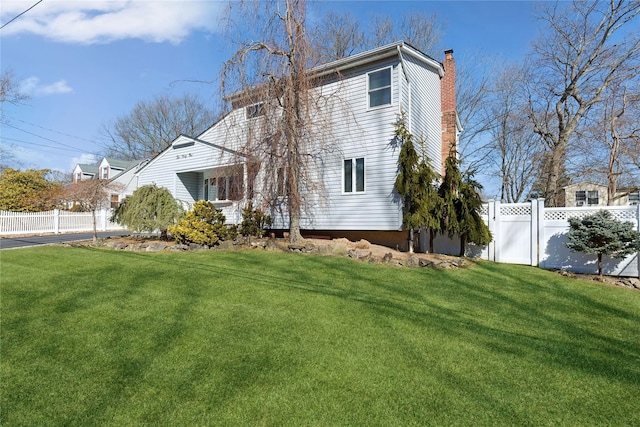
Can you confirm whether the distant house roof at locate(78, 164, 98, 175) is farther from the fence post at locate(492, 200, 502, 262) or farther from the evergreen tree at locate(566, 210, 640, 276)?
the evergreen tree at locate(566, 210, 640, 276)

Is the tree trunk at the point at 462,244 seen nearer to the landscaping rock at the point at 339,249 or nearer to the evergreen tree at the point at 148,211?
the landscaping rock at the point at 339,249

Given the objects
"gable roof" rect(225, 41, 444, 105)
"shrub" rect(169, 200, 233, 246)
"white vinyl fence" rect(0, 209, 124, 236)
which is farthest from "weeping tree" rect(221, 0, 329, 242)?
"white vinyl fence" rect(0, 209, 124, 236)

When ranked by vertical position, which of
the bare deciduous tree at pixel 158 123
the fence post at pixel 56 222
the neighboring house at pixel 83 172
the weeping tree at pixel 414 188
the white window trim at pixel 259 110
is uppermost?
the bare deciduous tree at pixel 158 123

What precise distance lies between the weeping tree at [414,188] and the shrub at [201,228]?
5955mm

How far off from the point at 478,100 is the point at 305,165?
17.5 meters

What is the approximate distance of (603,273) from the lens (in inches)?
331

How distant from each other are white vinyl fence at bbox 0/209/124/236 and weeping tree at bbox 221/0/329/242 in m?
12.5

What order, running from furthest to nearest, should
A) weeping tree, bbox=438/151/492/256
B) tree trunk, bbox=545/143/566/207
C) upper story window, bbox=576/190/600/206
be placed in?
upper story window, bbox=576/190/600/206
tree trunk, bbox=545/143/566/207
weeping tree, bbox=438/151/492/256

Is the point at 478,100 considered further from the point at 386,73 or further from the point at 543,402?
the point at 543,402

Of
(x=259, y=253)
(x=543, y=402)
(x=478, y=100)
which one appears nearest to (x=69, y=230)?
(x=259, y=253)

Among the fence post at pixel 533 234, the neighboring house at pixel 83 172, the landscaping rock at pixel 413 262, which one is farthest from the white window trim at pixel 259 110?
the neighboring house at pixel 83 172

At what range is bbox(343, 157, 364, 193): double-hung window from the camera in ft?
38.8

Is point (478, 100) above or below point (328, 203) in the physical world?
above

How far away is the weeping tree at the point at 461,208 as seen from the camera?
965 cm
